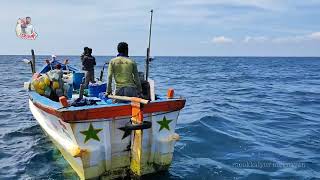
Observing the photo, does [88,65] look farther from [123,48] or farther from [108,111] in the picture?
[108,111]

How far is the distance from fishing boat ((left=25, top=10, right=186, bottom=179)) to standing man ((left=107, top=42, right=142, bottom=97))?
0.29 m

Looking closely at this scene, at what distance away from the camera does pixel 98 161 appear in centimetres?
795

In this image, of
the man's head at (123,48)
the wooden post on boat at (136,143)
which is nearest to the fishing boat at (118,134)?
the wooden post on boat at (136,143)

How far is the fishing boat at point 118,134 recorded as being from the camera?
7.57 m

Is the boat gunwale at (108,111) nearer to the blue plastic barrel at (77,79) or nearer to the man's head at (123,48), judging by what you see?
the man's head at (123,48)

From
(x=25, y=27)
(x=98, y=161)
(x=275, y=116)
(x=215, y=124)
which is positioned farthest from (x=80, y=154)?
(x=275, y=116)

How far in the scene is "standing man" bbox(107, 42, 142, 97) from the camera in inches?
327

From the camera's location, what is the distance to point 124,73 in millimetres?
8367

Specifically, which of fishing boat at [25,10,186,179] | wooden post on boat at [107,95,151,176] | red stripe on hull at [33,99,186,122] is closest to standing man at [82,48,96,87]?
fishing boat at [25,10,186,179]

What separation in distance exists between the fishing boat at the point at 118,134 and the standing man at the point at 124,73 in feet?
0.94

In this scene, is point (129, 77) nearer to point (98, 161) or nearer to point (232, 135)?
point (98, 161)

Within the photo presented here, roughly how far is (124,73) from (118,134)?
1330 mm

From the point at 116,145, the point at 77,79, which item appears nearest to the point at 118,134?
the point at 116,145

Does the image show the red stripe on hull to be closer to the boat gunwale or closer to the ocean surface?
the boat gunwale
